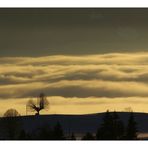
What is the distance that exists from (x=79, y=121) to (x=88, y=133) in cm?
12

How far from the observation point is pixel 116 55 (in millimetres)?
19109

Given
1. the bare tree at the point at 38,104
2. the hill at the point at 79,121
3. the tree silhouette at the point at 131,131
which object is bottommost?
the tree silhouette at the point at 131,131

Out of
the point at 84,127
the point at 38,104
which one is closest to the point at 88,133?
the point at 84,127

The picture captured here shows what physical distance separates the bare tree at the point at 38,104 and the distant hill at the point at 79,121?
2.5 inches

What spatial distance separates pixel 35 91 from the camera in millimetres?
19125

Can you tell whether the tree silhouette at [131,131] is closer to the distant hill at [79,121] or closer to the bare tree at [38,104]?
the distant hill at [79,121]

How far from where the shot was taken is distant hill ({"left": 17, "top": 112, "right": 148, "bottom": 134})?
62.6 feet

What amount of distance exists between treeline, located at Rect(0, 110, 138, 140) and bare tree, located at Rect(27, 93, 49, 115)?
0.12 m

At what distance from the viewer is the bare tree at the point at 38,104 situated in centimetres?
1911

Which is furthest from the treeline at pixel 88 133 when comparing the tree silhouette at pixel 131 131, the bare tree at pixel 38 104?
the bare tree at pixel 38 104

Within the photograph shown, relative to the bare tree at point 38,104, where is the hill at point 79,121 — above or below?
A: below

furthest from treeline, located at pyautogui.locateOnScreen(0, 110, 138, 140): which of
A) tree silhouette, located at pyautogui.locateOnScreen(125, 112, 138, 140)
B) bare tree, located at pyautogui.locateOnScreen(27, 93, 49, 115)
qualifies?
bare tree, located at pyautogui.locateOnScreen(27, 93, 49, 115)

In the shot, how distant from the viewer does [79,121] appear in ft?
62.7
